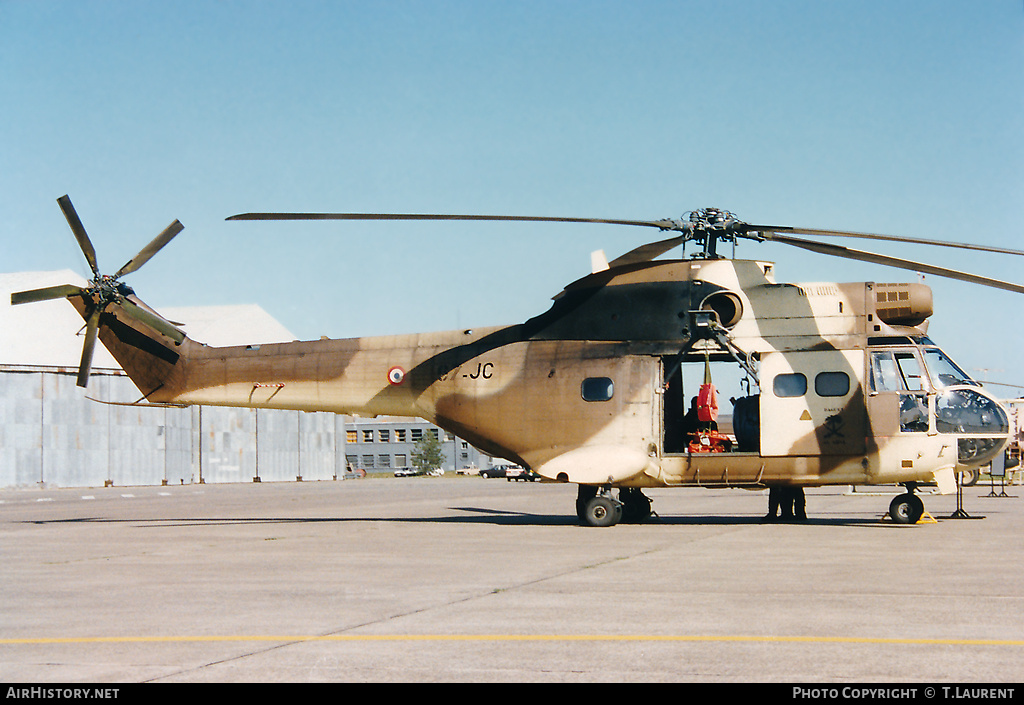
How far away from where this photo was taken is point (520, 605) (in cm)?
923

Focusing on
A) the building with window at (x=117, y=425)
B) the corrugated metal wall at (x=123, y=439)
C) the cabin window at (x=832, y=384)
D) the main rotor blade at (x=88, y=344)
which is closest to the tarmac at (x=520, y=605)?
the cabin window at (x=832, y=384)

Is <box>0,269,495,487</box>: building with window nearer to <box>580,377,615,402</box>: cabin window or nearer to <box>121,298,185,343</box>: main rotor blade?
<box>121,298,185,343</box>: main rotor blade

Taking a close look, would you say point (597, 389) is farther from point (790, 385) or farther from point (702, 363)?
point (790, 385)

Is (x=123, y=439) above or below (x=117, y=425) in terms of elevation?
below

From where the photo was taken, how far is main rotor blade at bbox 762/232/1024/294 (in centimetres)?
1617

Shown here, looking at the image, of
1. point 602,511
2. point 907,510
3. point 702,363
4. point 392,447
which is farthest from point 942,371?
point 392,447

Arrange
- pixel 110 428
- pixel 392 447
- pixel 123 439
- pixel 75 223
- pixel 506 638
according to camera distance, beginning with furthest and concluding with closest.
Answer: pixel 392 447 < pixel 123 439 < pixel 110 428 < pixel 75 223 < pixel 506 638

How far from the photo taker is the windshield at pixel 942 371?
18.2 metres

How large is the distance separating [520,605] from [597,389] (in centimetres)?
1029

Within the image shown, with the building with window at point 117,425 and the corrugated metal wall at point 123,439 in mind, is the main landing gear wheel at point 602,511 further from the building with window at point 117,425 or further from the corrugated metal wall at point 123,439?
the corrugated metal wall at point 123,439

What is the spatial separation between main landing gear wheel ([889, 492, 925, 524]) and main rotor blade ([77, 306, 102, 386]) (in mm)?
17079

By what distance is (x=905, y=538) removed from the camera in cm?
1617

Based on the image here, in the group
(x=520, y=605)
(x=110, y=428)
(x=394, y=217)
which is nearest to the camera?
(x=520, y=605)

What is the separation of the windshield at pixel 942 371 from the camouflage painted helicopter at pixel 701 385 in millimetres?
35
